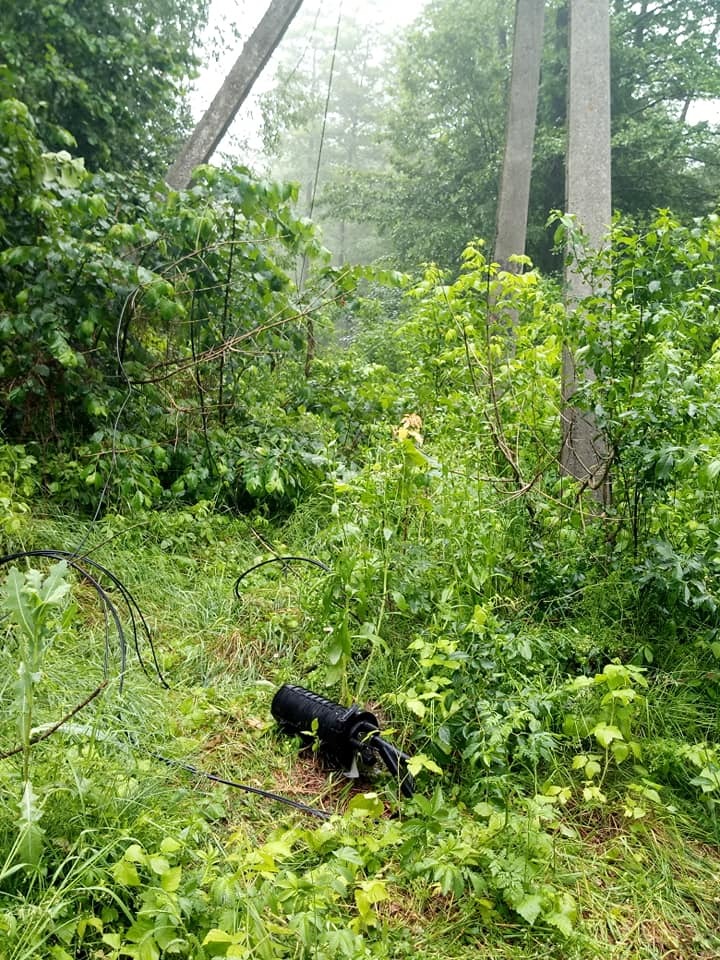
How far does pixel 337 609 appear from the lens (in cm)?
244

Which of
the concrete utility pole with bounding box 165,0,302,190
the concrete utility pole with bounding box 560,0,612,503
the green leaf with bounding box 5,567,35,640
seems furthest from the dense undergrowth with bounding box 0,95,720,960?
the concrete utility pole with bounding box 165,0,302,190

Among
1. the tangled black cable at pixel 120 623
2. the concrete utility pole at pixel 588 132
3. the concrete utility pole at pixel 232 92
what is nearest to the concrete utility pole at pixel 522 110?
the concrete utility pole at pixel 232 92

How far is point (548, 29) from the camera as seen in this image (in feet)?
39.3

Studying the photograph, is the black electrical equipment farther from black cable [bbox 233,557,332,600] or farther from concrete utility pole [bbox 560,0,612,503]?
concrete utility pole [bbox 560,0,612,503]

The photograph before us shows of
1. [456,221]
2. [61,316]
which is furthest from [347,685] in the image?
[456,221]

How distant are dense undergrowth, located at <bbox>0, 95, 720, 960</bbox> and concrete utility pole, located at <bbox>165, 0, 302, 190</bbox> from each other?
1.28 metres

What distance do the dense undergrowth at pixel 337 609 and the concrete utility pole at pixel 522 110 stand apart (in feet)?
9.11

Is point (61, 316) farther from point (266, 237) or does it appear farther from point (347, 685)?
point (347, 685)

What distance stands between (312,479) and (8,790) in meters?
2.80

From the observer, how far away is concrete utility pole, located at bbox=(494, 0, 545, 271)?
639 cm

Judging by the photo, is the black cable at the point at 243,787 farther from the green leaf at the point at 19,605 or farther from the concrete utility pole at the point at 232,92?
the concrete utility pole at the point at 232,92

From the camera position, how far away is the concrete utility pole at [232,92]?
5.78 meters

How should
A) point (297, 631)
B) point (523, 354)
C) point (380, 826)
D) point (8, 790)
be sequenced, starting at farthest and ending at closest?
point (523, 354), point (297, 631), point (380, 826), point (8, 790)

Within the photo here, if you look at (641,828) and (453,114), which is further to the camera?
(453,114)
